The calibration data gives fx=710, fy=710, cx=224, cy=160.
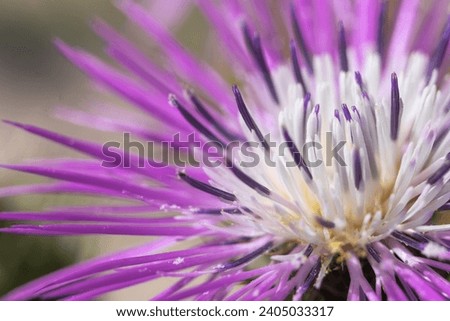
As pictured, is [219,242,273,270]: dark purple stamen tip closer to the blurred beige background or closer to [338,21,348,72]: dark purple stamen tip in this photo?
[338,21,348,72]: dark purple stamen tip

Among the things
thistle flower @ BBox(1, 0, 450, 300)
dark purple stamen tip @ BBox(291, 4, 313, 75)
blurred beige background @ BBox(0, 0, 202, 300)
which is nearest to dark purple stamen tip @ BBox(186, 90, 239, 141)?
thistle flower @ BBox(1, 0, 450, 300)

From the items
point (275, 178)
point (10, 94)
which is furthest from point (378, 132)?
point (10, 94)

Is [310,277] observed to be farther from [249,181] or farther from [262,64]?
[262,64]

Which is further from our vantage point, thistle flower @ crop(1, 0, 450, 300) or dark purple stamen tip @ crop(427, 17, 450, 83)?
dark purple stamen tip @ crop(427, 17, 450, 83)

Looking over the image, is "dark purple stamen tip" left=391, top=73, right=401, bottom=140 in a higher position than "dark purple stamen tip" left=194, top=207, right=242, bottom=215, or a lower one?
higher

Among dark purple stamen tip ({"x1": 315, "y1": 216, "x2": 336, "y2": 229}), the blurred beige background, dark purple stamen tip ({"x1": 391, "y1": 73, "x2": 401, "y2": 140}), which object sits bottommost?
dark purple stamen tip ({"x1": 315, "y1": 216, "x2": 336, "y2": 229})

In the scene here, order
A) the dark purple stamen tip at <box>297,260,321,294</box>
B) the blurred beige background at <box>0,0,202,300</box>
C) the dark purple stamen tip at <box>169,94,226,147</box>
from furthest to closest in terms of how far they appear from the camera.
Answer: the blurred beige background at <box>0,0,202,300</box> < the dark purple stamen tip at <box>169,94,226,147</box> < the dark purple stamen tip at <box>297,260,321,294</box>

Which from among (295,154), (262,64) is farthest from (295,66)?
(295,154)

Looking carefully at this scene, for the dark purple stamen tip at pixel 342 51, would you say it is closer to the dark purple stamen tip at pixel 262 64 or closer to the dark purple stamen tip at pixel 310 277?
the dark purple stamen tip at pixel 262 64
